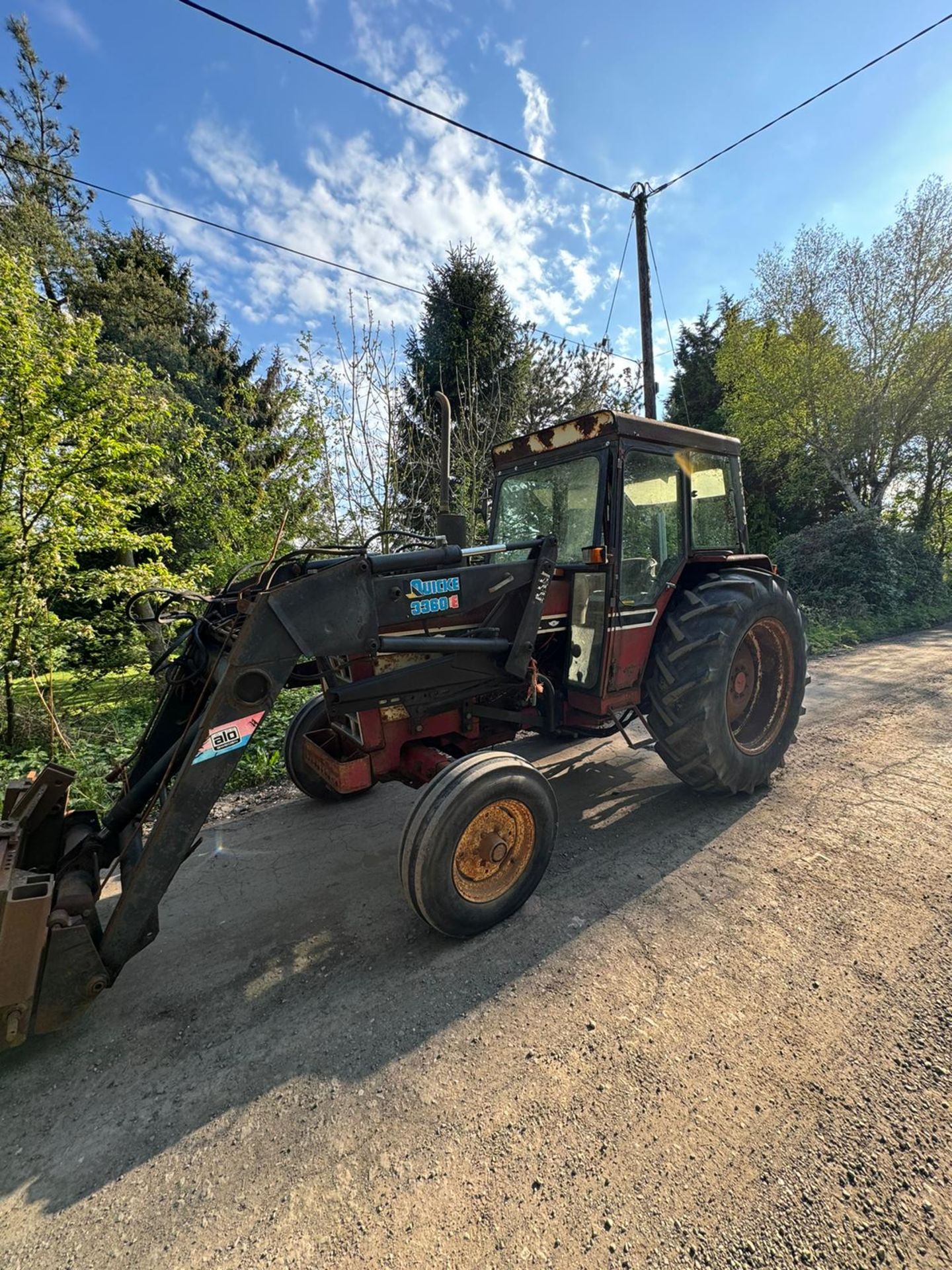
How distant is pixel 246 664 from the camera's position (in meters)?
2.23

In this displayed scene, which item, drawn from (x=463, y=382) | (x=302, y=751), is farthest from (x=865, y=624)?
(x=302, y=751)

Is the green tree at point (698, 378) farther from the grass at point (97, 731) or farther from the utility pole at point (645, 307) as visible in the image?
the grass at point (97, 731)

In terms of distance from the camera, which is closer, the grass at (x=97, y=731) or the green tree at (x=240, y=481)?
the grass at (x=97, y=731)

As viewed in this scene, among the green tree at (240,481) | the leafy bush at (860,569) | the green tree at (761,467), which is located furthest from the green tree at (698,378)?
the green tree at (240,481)

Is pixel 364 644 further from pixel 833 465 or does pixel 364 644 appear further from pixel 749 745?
pixel 833 465

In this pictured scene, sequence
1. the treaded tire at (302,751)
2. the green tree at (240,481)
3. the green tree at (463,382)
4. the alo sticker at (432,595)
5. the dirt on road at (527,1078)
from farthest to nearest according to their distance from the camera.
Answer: the green tree at (463,382) → the green tree at (240,481) → the treaded tire at (302,751) → the alo sticker at (432,595) → the dirt on road at (527,1078)

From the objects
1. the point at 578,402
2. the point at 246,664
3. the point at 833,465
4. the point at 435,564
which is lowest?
the point at 246,664

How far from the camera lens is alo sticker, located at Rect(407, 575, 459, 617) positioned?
9.00 feet

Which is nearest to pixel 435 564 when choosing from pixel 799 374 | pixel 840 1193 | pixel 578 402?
pixel 840 1193

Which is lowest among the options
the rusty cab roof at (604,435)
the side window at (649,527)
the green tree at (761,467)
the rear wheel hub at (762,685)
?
the rear wheel hub at (762,685)

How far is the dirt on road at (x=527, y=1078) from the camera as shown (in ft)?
4.66

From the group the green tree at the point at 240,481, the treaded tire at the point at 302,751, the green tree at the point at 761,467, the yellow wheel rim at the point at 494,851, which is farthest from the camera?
the green tree at the point at 761,467

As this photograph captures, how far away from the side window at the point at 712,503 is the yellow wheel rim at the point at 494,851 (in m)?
2.41

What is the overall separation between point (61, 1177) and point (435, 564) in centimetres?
253
